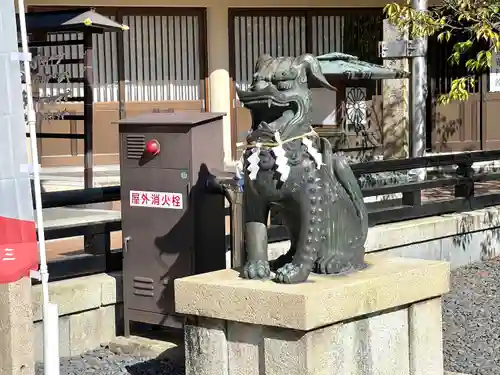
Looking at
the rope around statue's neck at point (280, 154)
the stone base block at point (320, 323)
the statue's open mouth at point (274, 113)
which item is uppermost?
the statue's open mouth at point (274, 113)

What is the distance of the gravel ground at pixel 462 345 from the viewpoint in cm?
621

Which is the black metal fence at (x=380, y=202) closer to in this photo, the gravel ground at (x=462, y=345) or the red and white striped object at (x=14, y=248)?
the gravel ground at (x=462, y=345)

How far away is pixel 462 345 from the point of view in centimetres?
685

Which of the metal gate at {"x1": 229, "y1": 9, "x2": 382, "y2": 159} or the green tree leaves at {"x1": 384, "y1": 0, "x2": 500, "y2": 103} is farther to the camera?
the metal gate at {"x1": 229, "y1": 9, "x2": 382, "y2": 159}

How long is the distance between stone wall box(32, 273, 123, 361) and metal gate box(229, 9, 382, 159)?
9680 millimetres

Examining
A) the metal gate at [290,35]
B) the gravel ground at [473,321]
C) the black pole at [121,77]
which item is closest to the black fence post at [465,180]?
the gravel ground at [473,321]

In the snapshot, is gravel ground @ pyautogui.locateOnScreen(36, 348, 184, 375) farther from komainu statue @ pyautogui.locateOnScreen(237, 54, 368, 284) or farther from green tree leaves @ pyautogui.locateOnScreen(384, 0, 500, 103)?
green tree leaves @ pyautogui.locateOnScreen(384, 0, 500, 103)

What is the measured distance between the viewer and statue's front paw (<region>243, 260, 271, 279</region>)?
4.50 metres

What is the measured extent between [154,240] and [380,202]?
383cm

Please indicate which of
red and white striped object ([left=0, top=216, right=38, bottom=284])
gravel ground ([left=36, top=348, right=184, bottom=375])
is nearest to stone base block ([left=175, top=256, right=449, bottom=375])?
red and white striped object ([left=0, top=216, right=38, bottom=284])

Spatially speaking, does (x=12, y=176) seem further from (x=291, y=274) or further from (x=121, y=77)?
(x=121, y=77)

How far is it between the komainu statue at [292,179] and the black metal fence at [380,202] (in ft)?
7.81

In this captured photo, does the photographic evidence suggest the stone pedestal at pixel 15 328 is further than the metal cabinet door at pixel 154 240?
No

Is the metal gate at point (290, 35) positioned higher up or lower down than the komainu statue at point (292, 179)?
higher up
